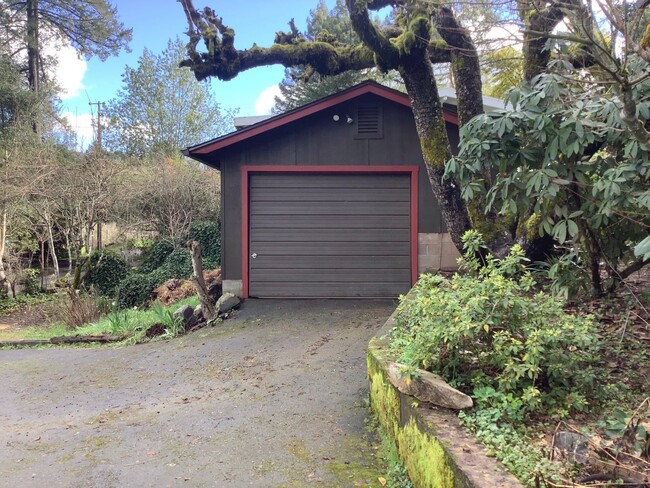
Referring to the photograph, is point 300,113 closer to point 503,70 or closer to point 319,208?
point 319,208

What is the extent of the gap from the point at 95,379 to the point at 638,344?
5914 millimetres

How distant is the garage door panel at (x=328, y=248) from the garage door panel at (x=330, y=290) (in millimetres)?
578

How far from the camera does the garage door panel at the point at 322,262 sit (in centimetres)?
932

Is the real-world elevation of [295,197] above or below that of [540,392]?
above

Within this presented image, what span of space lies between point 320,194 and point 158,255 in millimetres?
7063

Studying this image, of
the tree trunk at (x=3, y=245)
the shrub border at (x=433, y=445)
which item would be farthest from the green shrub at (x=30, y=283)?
the shrub border at (x=433, y=445)

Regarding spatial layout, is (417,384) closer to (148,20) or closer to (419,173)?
(419,173)

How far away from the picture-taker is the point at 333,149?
9273mm

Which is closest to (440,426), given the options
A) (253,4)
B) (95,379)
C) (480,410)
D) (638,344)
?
(480,410)

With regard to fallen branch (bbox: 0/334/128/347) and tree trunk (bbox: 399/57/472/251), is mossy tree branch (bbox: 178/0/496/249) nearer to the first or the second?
tree trunk (bbox: 399/57/472/251)

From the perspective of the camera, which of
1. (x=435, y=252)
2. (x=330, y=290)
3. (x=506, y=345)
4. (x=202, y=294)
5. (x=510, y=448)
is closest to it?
(x=510, y=448)

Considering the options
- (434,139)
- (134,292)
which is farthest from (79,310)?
(434,139)

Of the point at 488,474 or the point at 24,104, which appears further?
the point at 24,104

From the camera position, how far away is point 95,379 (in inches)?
242
